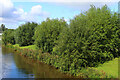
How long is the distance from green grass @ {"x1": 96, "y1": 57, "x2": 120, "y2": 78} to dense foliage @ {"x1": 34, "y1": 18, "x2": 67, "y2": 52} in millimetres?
11328

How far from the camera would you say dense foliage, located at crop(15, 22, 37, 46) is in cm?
4416

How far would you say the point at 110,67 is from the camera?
16.5 meters

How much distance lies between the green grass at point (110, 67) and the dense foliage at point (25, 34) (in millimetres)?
31333

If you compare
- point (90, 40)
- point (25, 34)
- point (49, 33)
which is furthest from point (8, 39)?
point (90, 40)

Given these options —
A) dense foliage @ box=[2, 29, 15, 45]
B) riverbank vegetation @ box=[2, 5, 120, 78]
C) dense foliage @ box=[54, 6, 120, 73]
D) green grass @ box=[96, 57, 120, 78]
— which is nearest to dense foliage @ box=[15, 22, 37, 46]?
dense foliage @ box=[2, 29, 15, 45]

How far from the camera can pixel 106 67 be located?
54.6 feet

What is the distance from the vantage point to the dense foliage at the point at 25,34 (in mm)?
44156

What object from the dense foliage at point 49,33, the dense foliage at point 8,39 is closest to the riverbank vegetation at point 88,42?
the dense foliage at point 49,33

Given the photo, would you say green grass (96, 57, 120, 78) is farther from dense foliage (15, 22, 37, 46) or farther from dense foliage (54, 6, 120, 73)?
dense foliage (15, 22, 37, 46)

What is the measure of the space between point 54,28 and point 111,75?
15097 mm

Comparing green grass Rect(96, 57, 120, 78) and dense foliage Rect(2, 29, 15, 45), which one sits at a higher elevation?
dense foliage Rect(2, 29, 15, 45)

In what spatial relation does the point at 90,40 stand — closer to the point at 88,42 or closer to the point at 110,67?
the point at 88,42

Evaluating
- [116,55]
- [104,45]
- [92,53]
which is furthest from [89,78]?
[116,55]

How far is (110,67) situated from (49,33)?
14177mm
